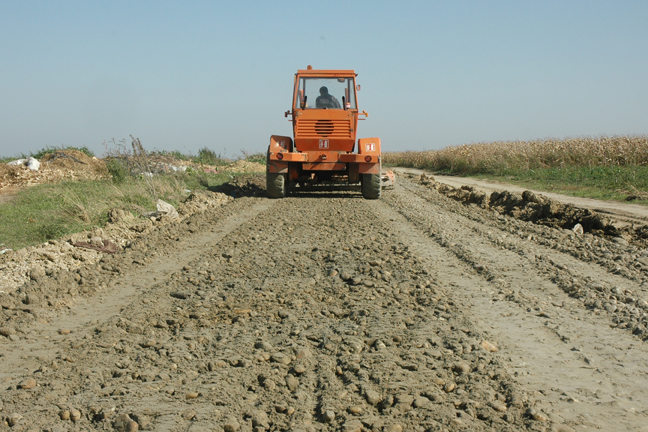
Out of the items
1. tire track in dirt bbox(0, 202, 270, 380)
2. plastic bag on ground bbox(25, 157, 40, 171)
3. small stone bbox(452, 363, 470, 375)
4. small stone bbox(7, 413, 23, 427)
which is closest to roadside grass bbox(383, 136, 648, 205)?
tire track in dirt bbox(0, 202, 270, 380)

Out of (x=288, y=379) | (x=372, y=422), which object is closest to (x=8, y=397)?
(x=288, y=379)

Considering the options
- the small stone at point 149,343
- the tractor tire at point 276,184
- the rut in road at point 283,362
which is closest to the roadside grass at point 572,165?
the tractor tire at point 276,184

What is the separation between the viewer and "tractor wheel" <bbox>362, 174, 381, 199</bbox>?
12.7 m

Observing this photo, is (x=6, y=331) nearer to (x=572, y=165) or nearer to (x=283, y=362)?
(x=283, y=362)

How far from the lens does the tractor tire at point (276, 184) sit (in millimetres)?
12969

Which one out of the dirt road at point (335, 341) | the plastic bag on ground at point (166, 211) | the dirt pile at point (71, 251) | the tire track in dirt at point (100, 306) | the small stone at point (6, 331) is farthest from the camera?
the plastic bag on ground at point (166, 211)

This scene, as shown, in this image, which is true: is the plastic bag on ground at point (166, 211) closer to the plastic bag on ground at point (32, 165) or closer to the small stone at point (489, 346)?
the small stone at point (489, 346)

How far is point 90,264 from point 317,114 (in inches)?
318

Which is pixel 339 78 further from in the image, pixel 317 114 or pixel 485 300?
pixel 485 300

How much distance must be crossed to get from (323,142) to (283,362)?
33.3 ft

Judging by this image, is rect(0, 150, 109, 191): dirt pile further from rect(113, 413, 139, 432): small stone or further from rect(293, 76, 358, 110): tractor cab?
rect(113, 413, 139, 432): small stone

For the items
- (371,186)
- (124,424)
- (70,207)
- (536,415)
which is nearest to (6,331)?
(124,424)

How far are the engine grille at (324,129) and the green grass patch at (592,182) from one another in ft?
20.9

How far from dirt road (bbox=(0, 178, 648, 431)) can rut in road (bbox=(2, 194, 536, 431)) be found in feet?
0.04
